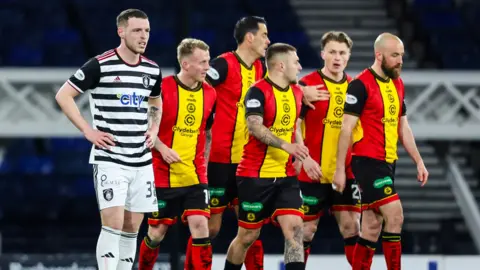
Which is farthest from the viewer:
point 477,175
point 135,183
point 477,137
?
point 477,175

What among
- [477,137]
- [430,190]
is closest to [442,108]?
[477,137]

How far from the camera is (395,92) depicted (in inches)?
423

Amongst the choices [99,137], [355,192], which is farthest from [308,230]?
[99,137]

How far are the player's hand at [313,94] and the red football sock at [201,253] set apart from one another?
1418 mm

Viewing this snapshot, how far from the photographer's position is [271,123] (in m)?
10.2

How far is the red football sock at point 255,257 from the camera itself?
1097 centimetres

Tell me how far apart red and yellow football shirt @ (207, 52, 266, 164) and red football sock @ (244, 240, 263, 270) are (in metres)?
0.73

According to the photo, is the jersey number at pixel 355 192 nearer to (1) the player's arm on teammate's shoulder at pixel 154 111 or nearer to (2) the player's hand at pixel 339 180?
(2) the player's hand at pixel 339 180

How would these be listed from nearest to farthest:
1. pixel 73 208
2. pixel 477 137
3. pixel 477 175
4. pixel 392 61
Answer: pixel 392 61 → pixel 477 137 → pixel 73 208 → pixel 477 175

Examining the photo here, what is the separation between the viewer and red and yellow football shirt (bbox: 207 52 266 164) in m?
11.1

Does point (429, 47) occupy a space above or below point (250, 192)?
above

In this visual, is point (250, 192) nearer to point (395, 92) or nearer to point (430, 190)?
point (395, 92)

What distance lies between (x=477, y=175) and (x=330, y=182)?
8.40m

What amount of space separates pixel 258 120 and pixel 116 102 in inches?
46.1
